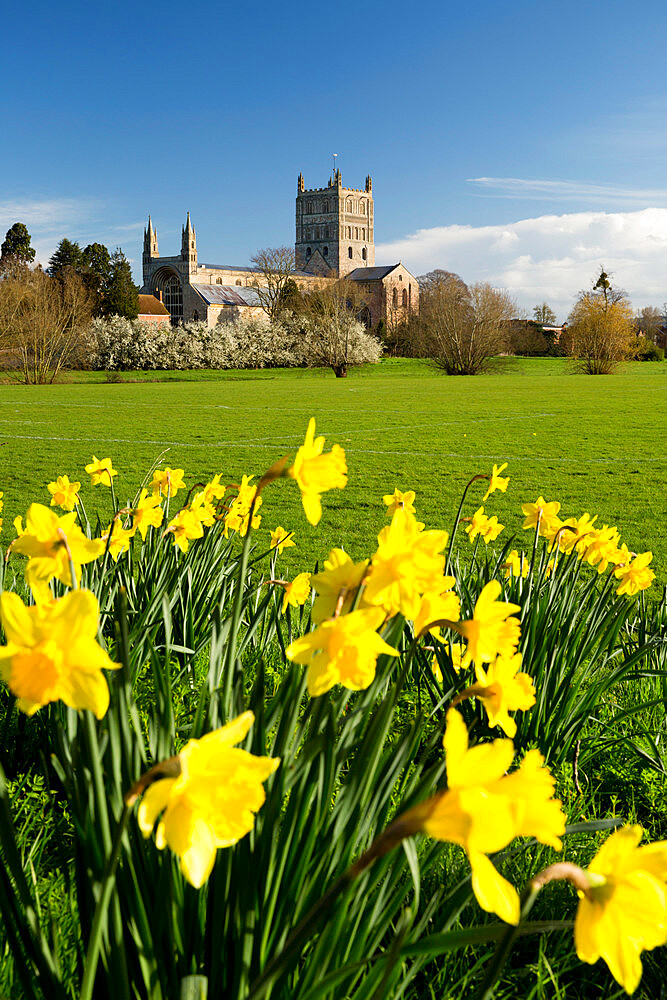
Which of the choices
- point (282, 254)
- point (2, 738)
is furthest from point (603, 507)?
point (282, 254)

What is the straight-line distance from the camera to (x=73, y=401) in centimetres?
2130

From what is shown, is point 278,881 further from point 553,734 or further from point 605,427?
point 605,427

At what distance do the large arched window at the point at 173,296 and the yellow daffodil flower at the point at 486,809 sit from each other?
86392 millimetres

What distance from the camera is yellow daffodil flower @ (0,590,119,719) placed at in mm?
710

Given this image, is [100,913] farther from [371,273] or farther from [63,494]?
[371,273]

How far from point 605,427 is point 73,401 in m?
13.6

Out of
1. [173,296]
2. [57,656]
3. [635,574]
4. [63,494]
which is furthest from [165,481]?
[173,296]

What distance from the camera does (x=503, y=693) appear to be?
1021 mm

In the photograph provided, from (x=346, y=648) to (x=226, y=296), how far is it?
262 ft

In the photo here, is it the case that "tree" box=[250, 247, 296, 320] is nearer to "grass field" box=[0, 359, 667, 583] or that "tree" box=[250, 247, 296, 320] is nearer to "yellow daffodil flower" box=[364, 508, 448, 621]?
"grass field" box=[0, 359, 667, 583]

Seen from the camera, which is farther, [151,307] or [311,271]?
[311,271]

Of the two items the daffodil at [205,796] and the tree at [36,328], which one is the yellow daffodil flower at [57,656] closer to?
the daffodil at [205,796]

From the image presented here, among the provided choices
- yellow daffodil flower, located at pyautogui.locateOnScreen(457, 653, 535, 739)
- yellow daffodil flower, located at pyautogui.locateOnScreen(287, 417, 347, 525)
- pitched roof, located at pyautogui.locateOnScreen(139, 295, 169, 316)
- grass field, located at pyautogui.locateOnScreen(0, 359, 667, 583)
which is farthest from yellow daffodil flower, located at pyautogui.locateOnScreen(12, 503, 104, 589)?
pitched roof, located at pyautogui.locateOnScreen(139, 295, 169, 316)

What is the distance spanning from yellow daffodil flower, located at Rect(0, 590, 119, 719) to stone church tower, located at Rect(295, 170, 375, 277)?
4327 inches
